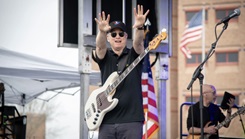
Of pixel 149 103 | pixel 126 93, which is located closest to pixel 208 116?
pixel 149 103

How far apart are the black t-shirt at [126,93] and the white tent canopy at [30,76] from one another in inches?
219

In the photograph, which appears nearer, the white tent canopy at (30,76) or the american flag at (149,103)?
the american flag at (149,103)

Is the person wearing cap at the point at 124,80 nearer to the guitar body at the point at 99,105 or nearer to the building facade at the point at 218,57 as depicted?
the guitar body at the point at 99,105

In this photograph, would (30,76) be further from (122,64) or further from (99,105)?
(122,64)

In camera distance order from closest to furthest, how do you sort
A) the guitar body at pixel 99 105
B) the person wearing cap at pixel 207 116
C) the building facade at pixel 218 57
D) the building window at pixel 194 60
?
the guitar body at pixel 99 105 < the person wearing cap at pixel 207 116 < the building facade at pixel 218 57 < the building window at pixel 194 60

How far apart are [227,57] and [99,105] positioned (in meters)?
24.5

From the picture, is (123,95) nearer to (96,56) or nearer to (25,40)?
(96,56)

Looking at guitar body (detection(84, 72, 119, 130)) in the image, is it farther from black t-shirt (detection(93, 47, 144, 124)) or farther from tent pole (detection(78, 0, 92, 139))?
tent pole (detection(78, 0, 92, 139))

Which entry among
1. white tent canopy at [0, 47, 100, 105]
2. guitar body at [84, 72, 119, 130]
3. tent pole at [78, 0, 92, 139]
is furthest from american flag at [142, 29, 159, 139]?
white tent canopy at [0, 47, 100, 105]

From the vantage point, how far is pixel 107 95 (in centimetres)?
495

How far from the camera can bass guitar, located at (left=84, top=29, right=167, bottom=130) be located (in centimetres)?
482

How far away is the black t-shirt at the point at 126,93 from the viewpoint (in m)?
4.75

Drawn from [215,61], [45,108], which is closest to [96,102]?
[45,108]

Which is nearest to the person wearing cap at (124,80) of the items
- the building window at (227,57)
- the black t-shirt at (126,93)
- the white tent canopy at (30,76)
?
the black t-shirt at (126,93)
